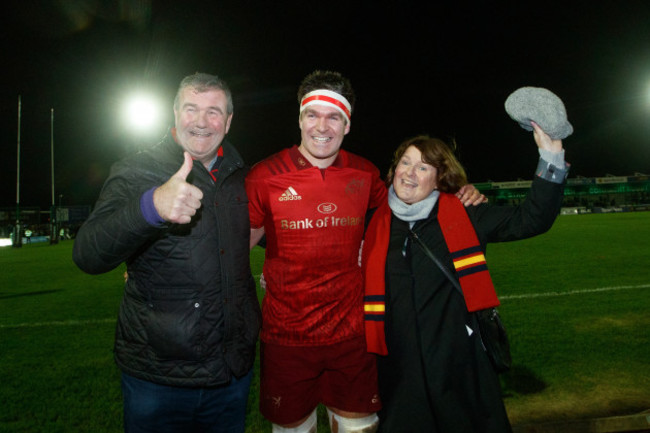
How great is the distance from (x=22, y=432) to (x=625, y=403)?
562cm

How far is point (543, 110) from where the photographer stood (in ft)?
8.05

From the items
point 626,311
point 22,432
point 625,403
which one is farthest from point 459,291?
point 626,311

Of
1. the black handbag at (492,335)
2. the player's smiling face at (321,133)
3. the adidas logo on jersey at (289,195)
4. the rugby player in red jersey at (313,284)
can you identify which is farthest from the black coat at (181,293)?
the black handbag at (492,335)

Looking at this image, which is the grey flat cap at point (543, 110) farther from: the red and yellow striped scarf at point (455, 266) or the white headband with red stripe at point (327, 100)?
the white headband with red stripe at point (327, 100)

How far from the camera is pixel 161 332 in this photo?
2.26 meters

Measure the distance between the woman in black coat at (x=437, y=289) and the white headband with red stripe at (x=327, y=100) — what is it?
615mm

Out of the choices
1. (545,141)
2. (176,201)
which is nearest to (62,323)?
(176,201)

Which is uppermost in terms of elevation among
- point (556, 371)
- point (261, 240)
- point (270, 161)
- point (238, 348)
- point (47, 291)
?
point (270, 161)

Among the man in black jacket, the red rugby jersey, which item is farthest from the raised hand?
the man in black jacket

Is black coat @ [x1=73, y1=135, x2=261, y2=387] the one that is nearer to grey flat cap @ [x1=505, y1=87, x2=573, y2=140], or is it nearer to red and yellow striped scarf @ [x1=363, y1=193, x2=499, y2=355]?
red and yellow striped scarf @ [x1=363, y1=193, x2=499, y2=355]

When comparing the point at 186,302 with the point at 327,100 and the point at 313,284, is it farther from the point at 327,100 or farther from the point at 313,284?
the point at 327,100

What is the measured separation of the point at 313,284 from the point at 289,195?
633mm

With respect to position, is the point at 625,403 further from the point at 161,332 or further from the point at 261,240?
the point at 161,332

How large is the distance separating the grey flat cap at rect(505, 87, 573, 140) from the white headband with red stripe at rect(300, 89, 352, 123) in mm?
1132
